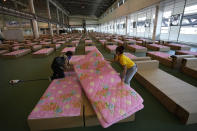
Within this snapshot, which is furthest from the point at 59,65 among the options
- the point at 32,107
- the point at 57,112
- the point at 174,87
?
the point at 174,87

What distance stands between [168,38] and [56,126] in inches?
442

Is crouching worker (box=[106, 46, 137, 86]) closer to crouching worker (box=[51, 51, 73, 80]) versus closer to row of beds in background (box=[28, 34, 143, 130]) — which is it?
row of beds in background (box=[28, 34, 143, 130])

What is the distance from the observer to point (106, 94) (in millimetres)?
1579

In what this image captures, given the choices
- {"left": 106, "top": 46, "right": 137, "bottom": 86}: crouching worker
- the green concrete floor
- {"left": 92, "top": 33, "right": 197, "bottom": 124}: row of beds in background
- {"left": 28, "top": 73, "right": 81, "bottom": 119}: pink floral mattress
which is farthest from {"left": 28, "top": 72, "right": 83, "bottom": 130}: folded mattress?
{"left": 92, "top": 33, "right": 197, "bottom": 124}: row of beds in background

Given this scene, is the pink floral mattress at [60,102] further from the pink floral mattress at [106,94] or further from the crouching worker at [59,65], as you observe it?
the crouching worker at [59,65]

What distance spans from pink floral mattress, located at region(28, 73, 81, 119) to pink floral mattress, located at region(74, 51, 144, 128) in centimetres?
23

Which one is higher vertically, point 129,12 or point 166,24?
point 129,12

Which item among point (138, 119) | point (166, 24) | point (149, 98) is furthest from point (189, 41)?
point (138, 119)

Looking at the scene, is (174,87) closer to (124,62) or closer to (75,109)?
(124,62)

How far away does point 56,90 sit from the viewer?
1987mm

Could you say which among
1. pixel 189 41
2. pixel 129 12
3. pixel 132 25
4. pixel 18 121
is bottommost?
pixel 18 121

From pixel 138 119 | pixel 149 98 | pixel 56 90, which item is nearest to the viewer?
pixel 138 119

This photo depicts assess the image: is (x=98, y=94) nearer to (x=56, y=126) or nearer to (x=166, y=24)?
(x=56, y=126)

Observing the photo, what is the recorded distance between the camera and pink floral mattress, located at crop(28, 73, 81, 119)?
4.74 ft
